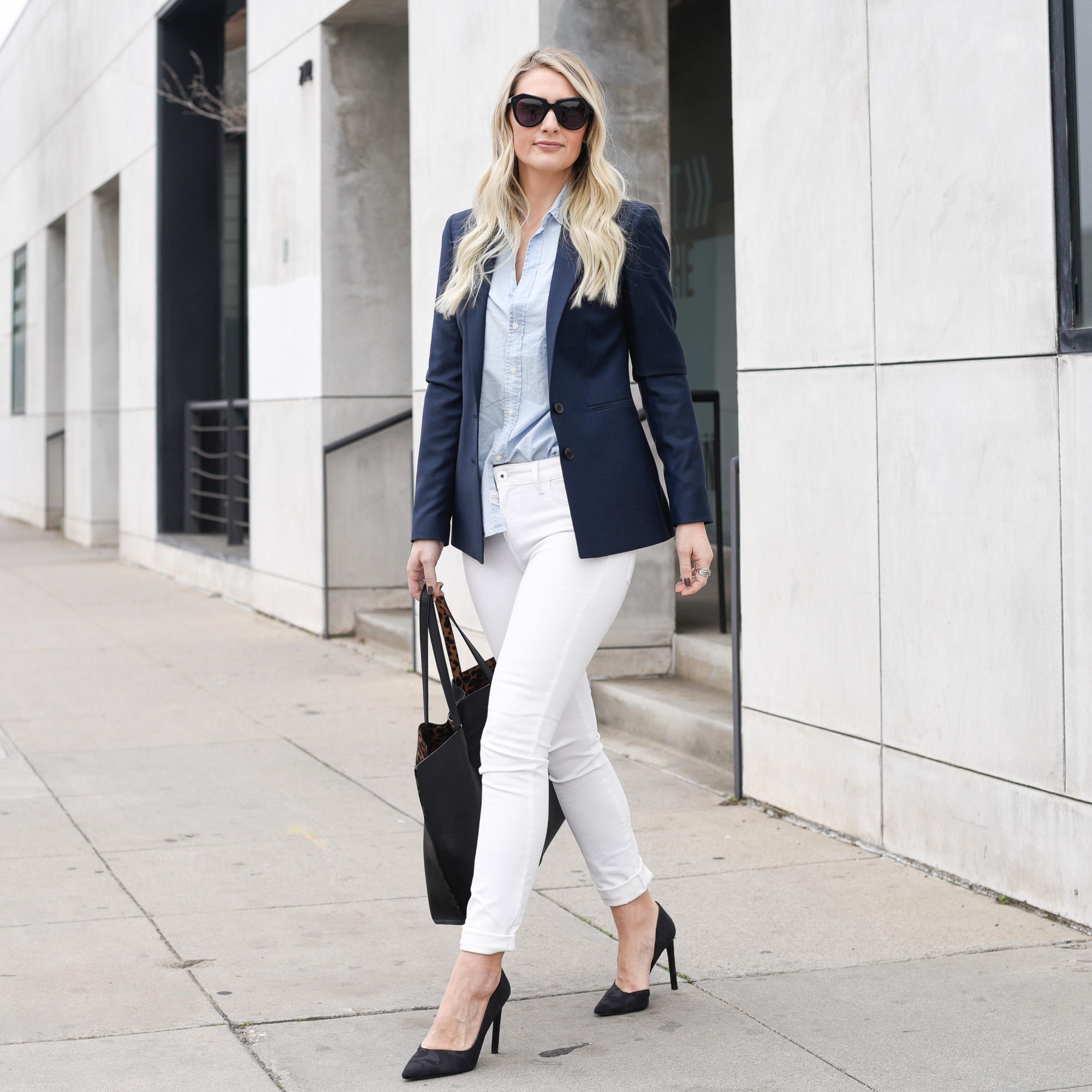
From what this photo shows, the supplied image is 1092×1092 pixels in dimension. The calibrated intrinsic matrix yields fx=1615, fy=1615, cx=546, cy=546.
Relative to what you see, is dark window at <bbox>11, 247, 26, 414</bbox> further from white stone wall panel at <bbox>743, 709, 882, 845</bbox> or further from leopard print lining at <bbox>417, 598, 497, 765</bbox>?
leopard print lining at <bbox>417, 598, 497, 765</bbox>

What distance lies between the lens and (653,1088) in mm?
3232

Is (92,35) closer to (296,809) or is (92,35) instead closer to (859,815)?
(296,809)

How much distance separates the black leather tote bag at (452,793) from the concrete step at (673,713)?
9.31ft

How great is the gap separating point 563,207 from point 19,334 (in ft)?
72.3

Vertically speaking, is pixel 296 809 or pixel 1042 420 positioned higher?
pixel 1042 420

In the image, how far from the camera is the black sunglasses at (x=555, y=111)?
342cm

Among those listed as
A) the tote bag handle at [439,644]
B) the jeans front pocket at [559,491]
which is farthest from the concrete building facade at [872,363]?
the tote bag handle at [439,644]

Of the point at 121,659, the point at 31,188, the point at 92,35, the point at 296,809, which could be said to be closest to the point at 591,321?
the point at 296,809

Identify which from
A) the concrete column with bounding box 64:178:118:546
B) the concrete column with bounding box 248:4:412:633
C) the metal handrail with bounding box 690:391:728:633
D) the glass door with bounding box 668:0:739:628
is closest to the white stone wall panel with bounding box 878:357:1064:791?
the metal handrail with bounding box 690:391:728:633

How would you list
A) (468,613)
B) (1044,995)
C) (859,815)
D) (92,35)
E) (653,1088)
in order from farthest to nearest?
1. (92,35)
2. (468,613)
3. (859,815)
4. (1044,995)
5. (653,1088)

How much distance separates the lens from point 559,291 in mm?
3404

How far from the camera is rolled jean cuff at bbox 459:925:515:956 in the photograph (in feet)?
10.7

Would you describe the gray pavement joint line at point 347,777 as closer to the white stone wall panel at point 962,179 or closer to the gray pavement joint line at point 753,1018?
the gray pavement joint line at point 753,1018

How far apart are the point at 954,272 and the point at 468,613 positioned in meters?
4.14
